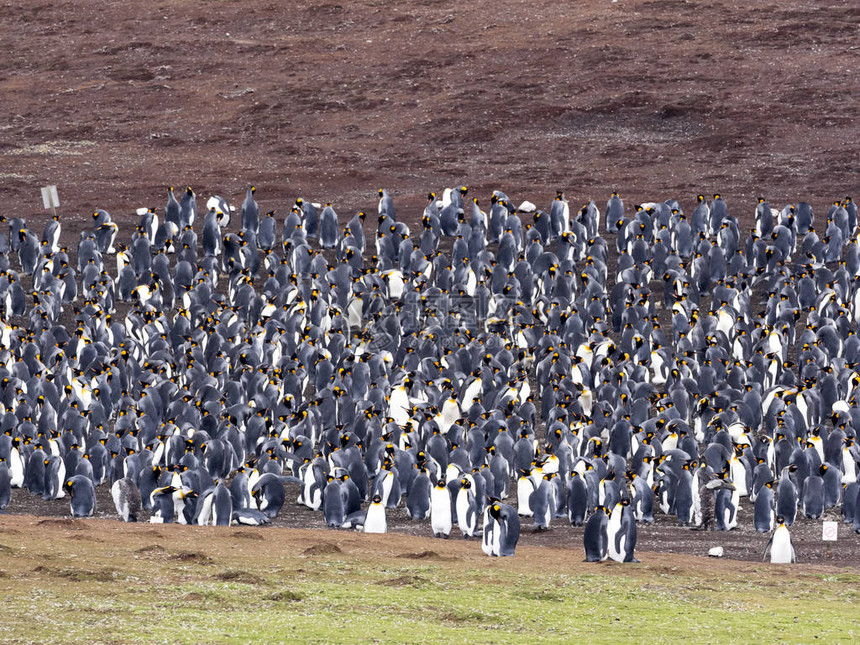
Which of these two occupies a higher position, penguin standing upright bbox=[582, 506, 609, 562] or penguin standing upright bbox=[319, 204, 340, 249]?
penguin standing upright bbox=[319, 204, 340, 249]

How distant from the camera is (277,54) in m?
52.6

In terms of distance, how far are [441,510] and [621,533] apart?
2.90 metres

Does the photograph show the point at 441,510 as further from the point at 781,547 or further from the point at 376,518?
the point at 781,547

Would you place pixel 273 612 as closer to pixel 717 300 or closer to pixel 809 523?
pixel 809 523

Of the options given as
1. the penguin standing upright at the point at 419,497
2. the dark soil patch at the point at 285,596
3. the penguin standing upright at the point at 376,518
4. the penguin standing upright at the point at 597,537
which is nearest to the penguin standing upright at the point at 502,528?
the penguin standing upright at the point at 597,537

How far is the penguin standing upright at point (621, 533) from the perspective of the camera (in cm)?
1563

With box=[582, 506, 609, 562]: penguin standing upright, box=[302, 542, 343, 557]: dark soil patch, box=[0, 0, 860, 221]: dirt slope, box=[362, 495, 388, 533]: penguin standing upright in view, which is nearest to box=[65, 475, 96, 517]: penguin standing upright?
box=[362, 495, 388, 533]: penguin standing upright

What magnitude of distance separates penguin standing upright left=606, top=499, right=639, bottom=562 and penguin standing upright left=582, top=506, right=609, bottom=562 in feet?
0.26

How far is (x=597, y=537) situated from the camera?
15.6m

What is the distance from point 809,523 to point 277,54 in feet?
125

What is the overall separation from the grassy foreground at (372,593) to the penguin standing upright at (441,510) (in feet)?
3.77

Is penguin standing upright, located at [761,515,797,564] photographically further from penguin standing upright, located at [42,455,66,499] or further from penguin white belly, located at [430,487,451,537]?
penguin standing upright, located at [42,455,66,499]

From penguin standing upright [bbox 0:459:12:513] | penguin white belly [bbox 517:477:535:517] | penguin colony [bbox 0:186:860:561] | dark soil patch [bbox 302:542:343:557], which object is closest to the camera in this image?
dark soil patch [bbox 302:542:343:557]

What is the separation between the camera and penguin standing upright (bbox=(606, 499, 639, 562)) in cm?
1563
